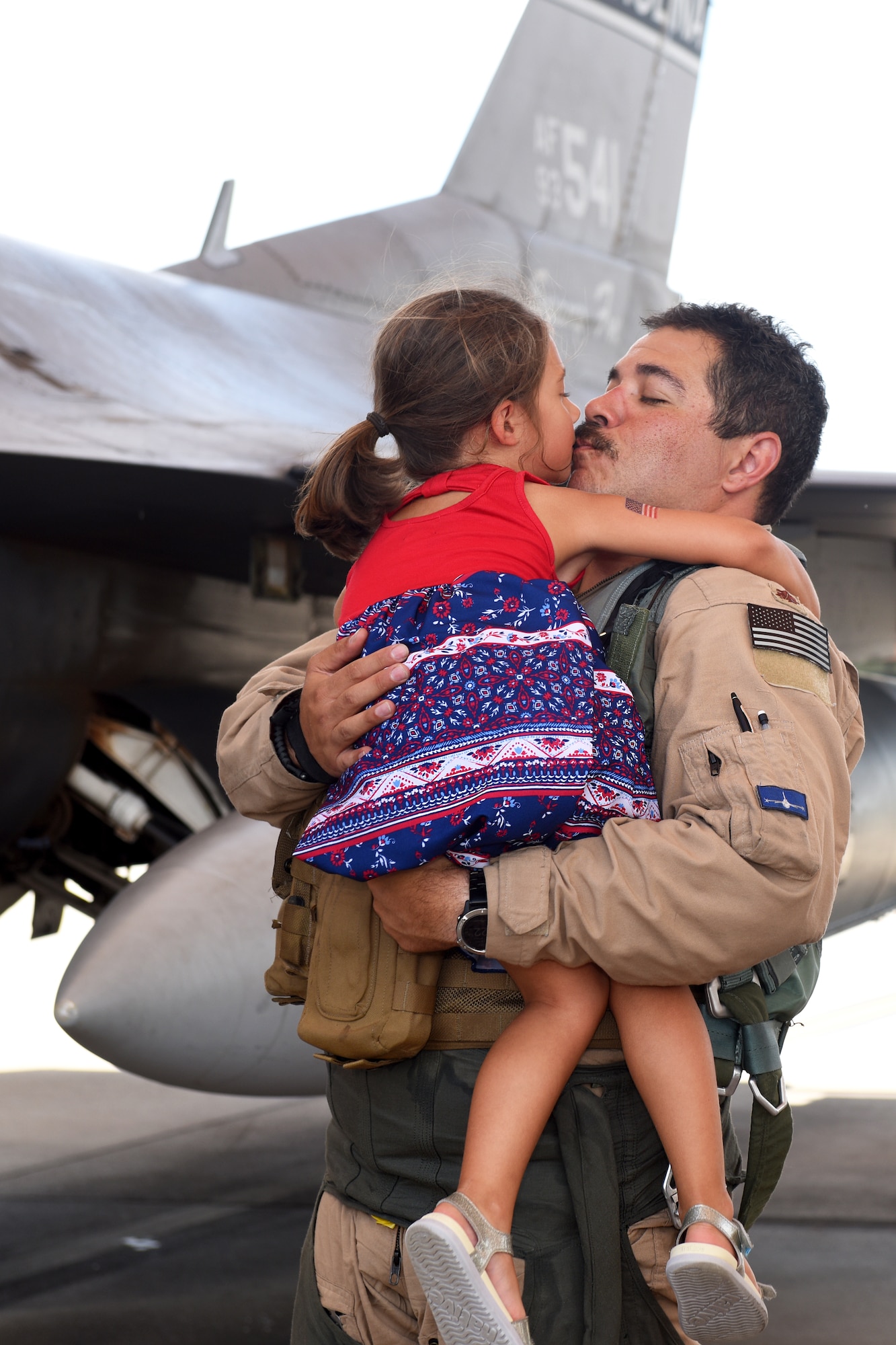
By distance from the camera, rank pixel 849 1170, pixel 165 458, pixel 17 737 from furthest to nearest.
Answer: pixel 849 1170 → pixel 17 737 → pixel 165 458

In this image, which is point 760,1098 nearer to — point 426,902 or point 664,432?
point 426,902

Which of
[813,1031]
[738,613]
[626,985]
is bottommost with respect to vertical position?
[813,1031]

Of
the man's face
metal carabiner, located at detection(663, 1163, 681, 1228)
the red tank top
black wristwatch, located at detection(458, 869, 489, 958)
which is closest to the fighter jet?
the man's face

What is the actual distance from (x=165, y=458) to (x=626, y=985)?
7.62 feet

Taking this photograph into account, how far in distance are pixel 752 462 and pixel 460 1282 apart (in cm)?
103

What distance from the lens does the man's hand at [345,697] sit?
53.6 inches

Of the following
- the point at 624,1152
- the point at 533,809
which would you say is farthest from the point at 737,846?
the point at 624,1152

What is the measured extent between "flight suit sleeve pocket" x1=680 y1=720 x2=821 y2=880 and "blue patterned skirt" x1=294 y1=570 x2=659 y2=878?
0.11 meters

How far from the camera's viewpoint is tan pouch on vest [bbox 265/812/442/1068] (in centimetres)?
130

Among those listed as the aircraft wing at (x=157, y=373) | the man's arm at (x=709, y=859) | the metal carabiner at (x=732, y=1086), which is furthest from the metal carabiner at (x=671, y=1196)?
the aircraft wing at (x=157, y=373)

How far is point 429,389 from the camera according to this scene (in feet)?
4.98

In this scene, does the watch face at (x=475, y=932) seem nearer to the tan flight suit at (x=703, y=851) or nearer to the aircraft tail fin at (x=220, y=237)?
the tan flight suit at (x=703, y=851)

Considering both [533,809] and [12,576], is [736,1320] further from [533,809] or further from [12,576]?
[12,576]

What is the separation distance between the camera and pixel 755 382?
62.6 inches
